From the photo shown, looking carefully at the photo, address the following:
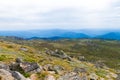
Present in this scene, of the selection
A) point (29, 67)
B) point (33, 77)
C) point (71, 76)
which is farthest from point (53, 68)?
point (33, 77)

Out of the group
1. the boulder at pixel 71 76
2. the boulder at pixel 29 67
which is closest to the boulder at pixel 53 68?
the boulder at pixel 71 76

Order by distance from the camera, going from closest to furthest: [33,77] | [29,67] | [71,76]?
[33,77] → [29,67] → [71,76]

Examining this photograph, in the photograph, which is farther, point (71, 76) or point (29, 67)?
point (71, 76)

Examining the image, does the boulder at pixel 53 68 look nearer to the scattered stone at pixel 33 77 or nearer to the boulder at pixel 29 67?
the boulder at pixel 29 67

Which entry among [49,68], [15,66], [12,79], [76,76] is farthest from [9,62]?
[12,79]

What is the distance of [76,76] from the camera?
7469 cm

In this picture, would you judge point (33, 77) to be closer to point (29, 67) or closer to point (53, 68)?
point (29, 67)

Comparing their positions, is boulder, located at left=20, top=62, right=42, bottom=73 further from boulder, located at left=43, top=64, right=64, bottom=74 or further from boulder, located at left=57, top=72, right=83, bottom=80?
boulder, located at left=57, top=72, right=83, bottom=80

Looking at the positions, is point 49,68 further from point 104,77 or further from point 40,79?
point 104,77

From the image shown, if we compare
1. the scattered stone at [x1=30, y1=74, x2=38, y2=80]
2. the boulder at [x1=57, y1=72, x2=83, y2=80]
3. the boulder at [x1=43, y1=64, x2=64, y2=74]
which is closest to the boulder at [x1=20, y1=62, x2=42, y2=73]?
the scattered stone at [x1=30, y1=74, x2=38, y2=80]

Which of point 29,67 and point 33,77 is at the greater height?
point 29,67

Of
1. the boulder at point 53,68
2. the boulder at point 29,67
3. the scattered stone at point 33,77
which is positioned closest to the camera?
the scattered stone at point 33,77

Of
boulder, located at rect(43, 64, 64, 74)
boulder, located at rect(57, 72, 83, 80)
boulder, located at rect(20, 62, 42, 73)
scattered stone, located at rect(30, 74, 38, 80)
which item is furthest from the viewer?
boulder, located at rect(43, 64, 64, 74)

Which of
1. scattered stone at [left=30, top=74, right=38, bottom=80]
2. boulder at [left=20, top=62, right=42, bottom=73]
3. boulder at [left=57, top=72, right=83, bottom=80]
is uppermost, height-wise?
boulder at [left=20, top=62, right=42, bottom=73]
